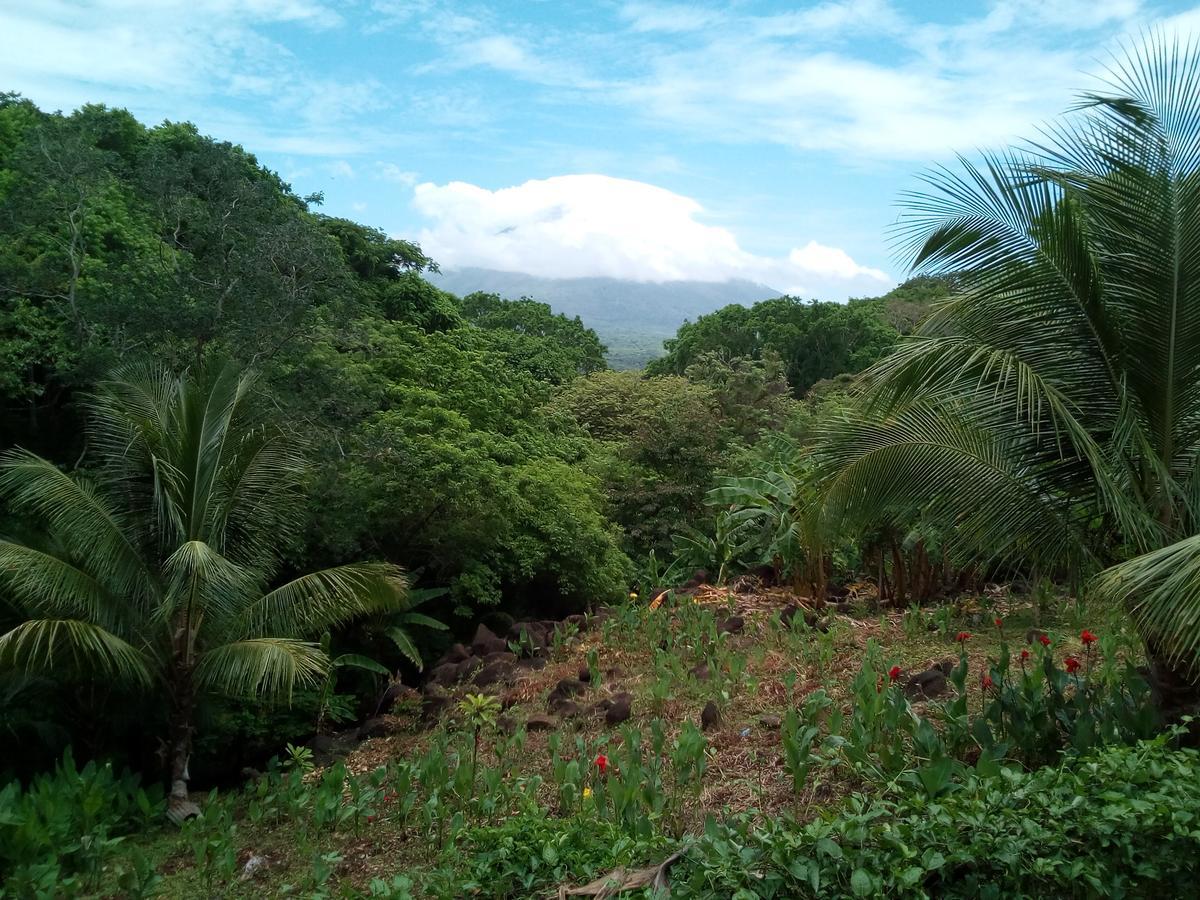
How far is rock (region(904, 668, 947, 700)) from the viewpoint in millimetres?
6867

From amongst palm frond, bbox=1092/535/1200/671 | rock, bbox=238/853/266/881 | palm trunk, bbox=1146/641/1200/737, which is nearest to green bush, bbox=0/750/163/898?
rock, bbox=238/853/266/881

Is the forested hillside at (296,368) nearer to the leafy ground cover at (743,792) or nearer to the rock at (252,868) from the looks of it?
the leafy ground cover at (743,792)

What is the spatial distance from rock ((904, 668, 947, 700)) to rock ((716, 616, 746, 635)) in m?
2.90

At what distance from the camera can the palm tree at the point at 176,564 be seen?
7395 mm

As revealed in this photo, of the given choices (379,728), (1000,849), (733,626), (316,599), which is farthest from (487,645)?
(1000,849)

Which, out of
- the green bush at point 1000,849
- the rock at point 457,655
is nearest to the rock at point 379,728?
the rock at point 457,655

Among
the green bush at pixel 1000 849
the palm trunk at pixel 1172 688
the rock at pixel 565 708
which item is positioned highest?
the palm trunk at pixel 1172 688

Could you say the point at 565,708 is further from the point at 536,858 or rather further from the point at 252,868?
the point at 536,858

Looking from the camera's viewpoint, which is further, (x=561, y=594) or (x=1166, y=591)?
(x=561, y=594)

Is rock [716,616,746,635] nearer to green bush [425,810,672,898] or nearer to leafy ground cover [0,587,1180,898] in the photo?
leafy ground cover [0,587,1180,898]

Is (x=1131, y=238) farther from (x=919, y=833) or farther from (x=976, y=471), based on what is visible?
(x=919, y=833)

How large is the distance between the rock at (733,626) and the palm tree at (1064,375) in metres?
4.00

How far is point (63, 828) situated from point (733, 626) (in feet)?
20.3

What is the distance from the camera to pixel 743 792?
587 centimetres
